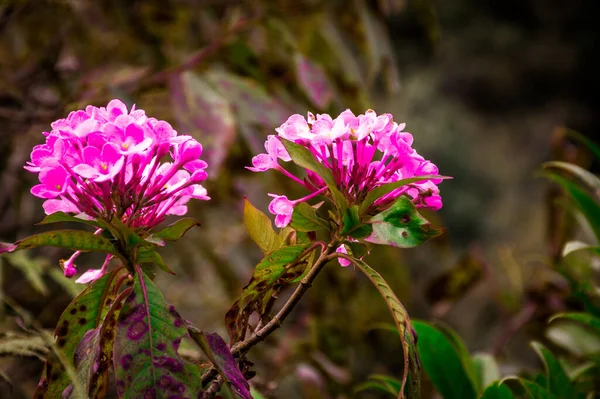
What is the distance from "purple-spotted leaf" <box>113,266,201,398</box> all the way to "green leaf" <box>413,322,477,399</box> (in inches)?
15.7

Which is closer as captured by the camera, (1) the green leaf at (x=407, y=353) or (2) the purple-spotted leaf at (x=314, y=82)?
(1) the green leaf at (x=407, y=353)

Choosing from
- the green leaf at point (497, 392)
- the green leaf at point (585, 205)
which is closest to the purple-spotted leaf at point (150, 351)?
the green leaf at point (497, 392)

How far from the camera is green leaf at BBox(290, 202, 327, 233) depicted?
1.59 feet

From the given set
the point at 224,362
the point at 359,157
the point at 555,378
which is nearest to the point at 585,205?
the point at 555,378

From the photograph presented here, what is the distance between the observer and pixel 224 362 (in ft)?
1.45

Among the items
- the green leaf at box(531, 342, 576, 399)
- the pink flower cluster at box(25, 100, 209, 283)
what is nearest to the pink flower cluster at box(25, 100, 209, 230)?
the pink flower cluster at box(25, 100, 209, 283)

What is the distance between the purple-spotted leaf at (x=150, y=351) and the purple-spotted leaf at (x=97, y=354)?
3cm

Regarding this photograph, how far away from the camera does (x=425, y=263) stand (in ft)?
9.10

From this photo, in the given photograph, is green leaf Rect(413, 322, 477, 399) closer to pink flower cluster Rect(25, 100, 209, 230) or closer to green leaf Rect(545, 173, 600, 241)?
green leaf Rect(545, 173, 600, 241)

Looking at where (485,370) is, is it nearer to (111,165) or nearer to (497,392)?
(497,392)

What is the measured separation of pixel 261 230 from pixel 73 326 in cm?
18

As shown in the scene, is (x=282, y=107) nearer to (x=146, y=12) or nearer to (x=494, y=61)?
(x=146, y=12)

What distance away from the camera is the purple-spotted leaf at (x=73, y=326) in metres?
0.48

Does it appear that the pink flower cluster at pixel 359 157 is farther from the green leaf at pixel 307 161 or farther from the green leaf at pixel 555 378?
the green leaf at pixel 555 378
